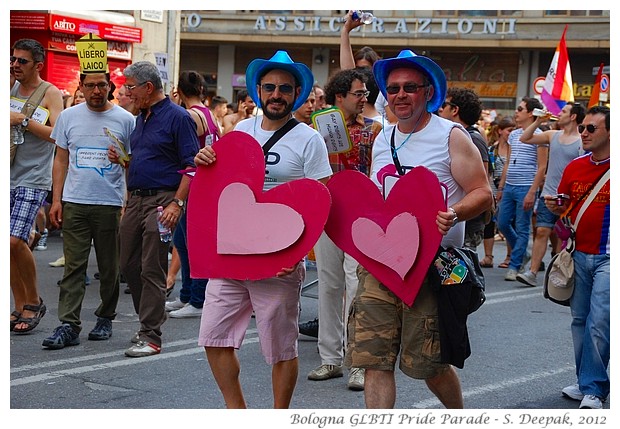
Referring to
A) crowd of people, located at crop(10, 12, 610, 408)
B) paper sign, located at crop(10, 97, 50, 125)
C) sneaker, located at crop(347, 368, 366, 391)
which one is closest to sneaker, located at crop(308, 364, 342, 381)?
crowd of people, located at crop(10, 12, 610, 408)

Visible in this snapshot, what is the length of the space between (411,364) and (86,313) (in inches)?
178

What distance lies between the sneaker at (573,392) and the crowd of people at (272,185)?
12 millimetres

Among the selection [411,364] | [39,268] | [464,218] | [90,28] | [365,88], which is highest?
[90,28]

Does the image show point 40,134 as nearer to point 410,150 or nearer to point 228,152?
point 228,152

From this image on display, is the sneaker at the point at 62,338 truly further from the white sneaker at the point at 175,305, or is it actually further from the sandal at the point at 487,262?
the sandal at the point at 487,262

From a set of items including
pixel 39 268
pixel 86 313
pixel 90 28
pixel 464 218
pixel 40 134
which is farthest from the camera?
pixel 90 28

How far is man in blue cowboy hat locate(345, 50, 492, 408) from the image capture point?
4.62 metres

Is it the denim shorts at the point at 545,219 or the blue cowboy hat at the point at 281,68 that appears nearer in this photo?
the blue cowboy hat at the point at 281,68

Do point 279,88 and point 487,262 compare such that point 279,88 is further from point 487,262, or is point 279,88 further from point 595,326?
point 487,262

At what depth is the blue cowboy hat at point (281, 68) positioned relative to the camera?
201 inches

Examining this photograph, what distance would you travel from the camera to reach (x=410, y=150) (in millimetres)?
4723

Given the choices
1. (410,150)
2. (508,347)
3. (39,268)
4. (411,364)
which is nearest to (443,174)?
(410,150)

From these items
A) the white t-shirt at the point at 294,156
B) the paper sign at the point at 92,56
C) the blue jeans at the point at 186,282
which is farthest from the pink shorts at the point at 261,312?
the blue jeans at the point at 186,282

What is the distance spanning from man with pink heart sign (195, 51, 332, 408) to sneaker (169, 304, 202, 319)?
3.64 m
